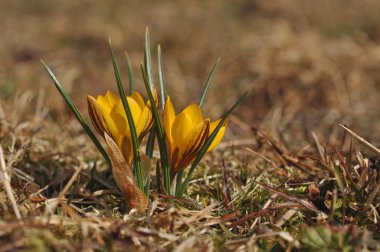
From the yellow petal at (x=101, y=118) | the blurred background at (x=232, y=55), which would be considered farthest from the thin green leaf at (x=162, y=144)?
the blurred background at (x=232, y=55)

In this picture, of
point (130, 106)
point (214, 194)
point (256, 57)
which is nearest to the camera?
point (130, 106)

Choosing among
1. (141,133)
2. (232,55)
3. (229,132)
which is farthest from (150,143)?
(232,55)

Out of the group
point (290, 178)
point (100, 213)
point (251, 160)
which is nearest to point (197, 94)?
point (251, 160)

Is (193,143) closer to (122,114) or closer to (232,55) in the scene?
(122,114)

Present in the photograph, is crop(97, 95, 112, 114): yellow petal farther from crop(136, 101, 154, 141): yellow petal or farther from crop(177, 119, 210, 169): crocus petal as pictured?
crop(177, 119, 210, 169): crocus petal

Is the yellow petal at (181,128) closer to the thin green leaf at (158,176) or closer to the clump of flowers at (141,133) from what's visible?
the clump of flowers at (141,133)

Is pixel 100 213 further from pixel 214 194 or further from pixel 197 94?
pixel 197 94
